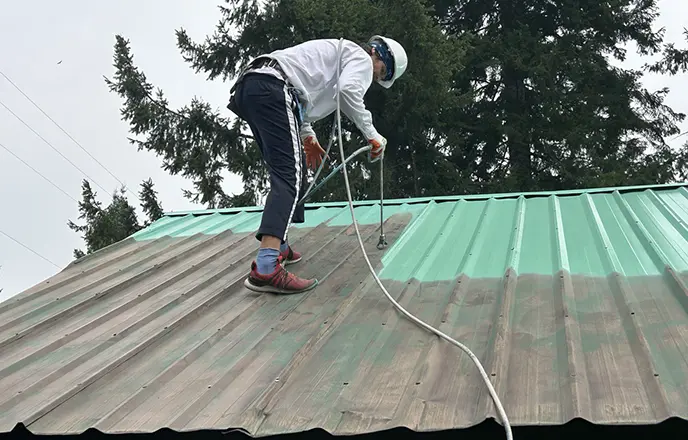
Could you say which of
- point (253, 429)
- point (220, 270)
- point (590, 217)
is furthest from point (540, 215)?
point (253, 429)

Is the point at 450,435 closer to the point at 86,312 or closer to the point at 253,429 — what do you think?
the point at 253,429

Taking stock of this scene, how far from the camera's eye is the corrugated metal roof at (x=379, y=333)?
206cm

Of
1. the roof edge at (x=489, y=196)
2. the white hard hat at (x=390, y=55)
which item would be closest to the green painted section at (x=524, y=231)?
the roof edge at (x=489, y=196)

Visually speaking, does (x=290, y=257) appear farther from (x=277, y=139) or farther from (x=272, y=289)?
(x=277, y=139)

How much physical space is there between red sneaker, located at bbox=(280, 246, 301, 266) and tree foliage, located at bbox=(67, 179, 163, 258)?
10818 mm

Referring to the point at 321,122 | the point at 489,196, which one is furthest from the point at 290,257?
the point at 321,122

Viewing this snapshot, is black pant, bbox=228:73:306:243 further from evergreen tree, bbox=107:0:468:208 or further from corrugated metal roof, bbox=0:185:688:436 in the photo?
evergreen tree, bbox=107:0:468:208

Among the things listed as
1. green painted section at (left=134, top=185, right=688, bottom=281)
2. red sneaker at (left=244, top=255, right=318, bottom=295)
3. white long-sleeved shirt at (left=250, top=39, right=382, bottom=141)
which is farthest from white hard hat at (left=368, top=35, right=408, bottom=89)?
red sneaker at (left=244, top=255, right=318, bottom=295)

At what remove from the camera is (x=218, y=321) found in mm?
3080

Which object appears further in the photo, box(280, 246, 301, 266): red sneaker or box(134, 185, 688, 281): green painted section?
box(280, 246, 301, 266): red sneaker

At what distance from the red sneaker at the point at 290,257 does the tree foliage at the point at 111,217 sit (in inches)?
426

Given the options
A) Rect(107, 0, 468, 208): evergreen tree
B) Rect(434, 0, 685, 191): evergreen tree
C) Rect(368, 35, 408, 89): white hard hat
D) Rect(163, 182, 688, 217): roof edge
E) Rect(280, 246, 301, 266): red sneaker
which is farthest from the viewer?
Rect(434, 0, 685, 191): evergreen tree

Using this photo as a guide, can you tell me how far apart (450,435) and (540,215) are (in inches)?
109

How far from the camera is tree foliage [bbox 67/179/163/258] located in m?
14.0
